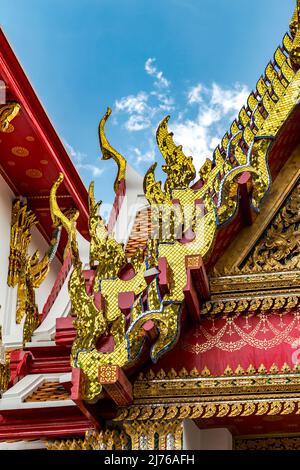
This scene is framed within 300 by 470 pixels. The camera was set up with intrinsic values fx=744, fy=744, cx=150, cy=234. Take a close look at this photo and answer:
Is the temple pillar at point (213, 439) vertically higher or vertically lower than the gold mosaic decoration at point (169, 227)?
lower

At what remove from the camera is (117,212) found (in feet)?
15.8

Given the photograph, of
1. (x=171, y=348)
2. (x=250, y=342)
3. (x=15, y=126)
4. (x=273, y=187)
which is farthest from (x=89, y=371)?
(x=15, y=126)

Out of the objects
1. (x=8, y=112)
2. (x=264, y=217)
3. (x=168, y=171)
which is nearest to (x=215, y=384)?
(x=264, y=217)

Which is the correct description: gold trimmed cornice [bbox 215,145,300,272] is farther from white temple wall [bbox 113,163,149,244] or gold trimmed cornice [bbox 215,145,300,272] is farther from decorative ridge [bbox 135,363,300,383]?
white temple wall [bbox 113,163,149,244]

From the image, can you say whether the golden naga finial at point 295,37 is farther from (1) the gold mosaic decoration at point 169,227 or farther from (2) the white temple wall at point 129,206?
(2) the white temple wall at point 129,206

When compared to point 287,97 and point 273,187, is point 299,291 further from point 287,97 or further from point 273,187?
point 287,97

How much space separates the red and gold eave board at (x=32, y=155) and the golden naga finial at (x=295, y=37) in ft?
14.0

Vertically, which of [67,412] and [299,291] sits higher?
[299,291]

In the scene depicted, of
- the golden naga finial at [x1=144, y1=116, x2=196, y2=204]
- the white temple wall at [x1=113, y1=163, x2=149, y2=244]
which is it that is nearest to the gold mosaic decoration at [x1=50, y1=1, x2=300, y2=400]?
the golden naga finial at [x1=144, y1=116, x2=196, y2=204]

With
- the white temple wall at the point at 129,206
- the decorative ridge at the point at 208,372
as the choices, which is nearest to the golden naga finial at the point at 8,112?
the white temple wall at the point at 129,206

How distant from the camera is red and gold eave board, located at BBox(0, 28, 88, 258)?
7.96m

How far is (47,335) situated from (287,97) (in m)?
2.06

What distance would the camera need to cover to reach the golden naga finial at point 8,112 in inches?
316

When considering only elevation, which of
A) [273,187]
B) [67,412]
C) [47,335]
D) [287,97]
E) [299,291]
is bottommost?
[67,412]
